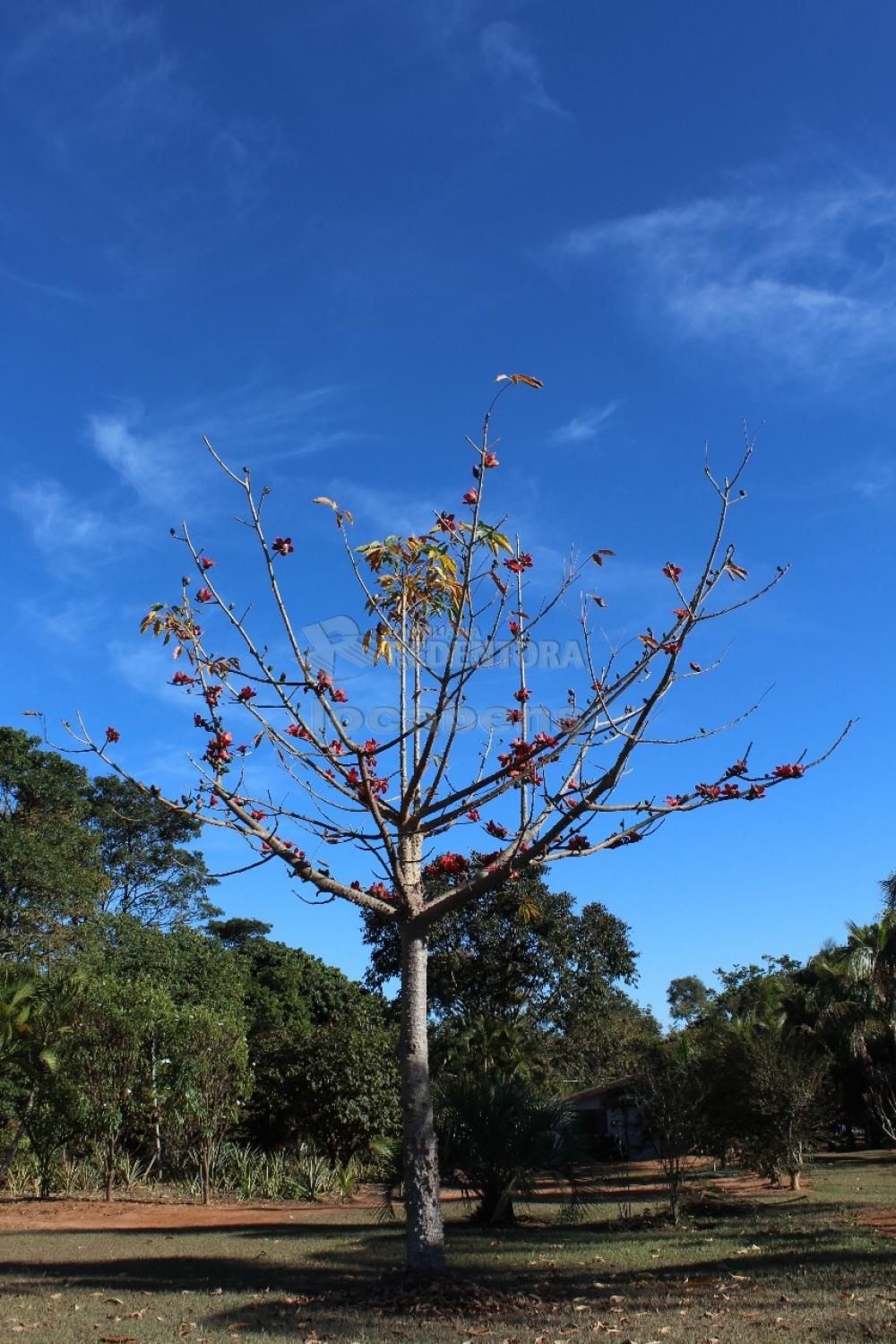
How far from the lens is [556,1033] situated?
31.2 metres

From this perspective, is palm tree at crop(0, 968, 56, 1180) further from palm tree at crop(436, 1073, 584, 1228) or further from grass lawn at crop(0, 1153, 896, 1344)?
palm tree at crop(436, 1073, 584, 1228)

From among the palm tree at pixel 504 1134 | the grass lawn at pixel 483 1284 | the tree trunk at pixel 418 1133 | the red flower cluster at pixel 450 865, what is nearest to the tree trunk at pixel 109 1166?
the grass lawn at pixel 483 1284

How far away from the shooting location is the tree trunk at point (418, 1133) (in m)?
7.75

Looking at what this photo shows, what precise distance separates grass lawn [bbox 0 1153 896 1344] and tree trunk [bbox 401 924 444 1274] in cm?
30

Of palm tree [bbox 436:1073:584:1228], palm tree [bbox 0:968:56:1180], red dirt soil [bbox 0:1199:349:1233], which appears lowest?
red dirt soil [bbox 0:1199:349:1233]

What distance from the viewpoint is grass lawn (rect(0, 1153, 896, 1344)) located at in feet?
21.2

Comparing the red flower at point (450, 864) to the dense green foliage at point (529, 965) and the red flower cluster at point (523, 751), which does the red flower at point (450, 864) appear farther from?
the dense green foliage at point (529, 965)

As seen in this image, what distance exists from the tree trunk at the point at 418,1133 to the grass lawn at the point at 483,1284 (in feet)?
0.98

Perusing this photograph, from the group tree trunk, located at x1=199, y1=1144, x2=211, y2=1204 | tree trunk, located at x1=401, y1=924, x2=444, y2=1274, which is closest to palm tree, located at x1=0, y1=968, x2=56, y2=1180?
tree trunk, located at x1=199, y1=1144, x2=211, y2=1204

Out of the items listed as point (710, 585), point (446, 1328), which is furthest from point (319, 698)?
point (446, 1328)

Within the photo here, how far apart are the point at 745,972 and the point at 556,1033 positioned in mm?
25662

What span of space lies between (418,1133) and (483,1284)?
43.9 inches

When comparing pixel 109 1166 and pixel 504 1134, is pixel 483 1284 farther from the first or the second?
pixel 109 1166

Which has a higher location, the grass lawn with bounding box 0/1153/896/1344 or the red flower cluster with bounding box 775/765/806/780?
the red flower cluster with bounding box 775/765/806/780
